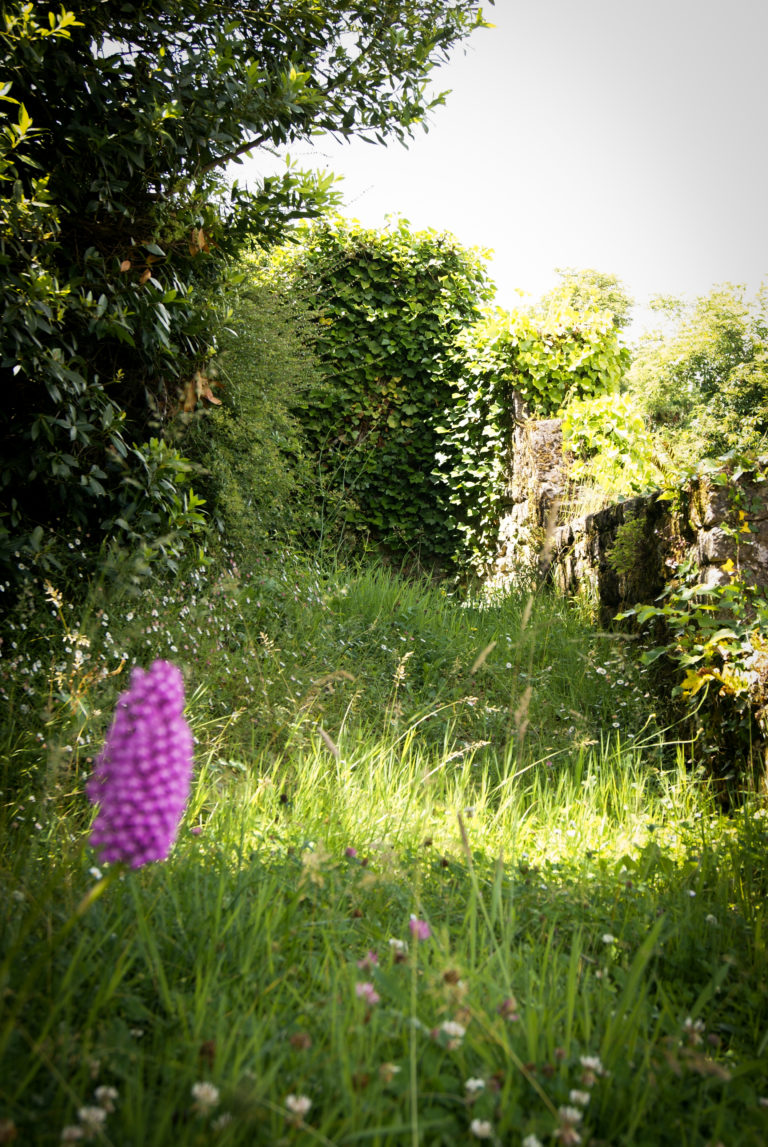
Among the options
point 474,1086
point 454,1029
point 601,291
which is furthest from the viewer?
point 601,291

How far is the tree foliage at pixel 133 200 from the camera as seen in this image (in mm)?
2584

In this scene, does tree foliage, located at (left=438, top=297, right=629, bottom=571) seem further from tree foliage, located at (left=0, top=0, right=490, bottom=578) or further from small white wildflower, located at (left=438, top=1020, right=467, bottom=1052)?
small white wildflower, located at (left=438, top=1020, right=467, bottom=1052)

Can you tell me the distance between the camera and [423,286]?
25.8 ft

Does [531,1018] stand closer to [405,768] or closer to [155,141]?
[405,768]

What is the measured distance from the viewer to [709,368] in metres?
23.0

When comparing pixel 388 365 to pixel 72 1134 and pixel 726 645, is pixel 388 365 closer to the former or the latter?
pixel 726 645

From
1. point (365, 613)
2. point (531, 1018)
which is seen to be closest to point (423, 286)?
point (365, 613)

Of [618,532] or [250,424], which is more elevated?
[250,424]

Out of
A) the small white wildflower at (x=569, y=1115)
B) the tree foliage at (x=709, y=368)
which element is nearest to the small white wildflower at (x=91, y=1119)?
the small white wildflower at (x=569, y=1115)

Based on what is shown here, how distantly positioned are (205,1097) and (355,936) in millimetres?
713

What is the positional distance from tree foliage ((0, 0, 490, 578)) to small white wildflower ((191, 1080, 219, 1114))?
2.14 m

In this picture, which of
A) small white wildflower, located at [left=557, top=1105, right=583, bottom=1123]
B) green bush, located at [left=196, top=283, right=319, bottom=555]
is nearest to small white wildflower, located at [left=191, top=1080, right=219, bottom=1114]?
small white wildflower, located at [left=557, top=1105, right=583, bottom=1123]

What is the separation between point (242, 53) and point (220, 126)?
423 millimetres

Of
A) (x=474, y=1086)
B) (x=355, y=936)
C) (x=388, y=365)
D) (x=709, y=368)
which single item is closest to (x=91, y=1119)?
(x=474, y=1086)
